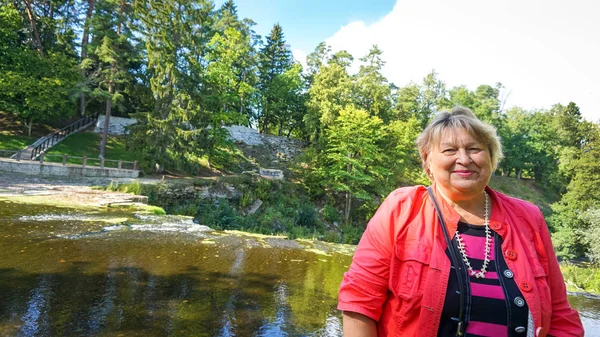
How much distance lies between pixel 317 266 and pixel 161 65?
17273mm

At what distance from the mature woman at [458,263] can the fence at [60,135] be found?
23.5 metres

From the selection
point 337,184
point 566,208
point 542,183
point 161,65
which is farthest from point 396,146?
point 542,183

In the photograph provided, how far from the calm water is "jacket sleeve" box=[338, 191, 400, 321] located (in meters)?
2.82

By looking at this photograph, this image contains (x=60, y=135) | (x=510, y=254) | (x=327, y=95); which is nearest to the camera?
(x=510, y=254)

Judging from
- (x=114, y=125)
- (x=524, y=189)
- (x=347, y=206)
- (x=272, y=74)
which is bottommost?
(x=347, y=206)

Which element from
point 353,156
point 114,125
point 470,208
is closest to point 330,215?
point 353,156

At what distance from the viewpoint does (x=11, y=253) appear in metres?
5.42

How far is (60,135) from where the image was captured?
23922 millimetres

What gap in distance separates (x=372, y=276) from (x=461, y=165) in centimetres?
71

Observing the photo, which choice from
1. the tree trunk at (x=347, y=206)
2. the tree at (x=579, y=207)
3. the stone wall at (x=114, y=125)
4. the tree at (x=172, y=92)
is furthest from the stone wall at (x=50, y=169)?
the tree at (x=579, y=207)

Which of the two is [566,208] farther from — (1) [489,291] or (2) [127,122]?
(2) [127,122]

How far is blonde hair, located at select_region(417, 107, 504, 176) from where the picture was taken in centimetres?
163

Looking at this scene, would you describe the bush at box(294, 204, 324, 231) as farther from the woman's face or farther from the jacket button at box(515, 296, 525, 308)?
the jacket button at box(515, 296, 525, 308)

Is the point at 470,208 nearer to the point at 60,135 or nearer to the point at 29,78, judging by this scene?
the point at 29,78
